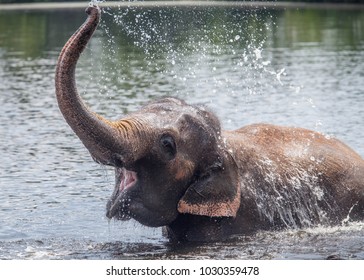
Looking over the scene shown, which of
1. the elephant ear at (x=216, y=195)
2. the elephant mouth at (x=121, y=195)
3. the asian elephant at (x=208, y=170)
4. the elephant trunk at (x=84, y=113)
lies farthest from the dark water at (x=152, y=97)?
the elephant trunk at (x=84, y=113)

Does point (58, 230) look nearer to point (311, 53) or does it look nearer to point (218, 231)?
point (218, 231)

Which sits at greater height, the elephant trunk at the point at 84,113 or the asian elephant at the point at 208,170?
the elephant trunk at the point at 84,113

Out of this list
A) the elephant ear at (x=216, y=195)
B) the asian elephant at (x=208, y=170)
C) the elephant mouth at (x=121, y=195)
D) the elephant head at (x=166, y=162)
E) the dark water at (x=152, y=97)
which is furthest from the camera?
the dark water at (x=152, y=97)

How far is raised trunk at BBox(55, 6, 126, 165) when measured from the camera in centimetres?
1400

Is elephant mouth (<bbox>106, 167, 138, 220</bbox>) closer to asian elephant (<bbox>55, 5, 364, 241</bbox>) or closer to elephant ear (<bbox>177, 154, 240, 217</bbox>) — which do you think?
asian elephant (<bbox>55, 5, 364, 241</bbox>)

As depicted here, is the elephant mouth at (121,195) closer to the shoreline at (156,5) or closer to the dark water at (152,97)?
the dark water at (152,97)

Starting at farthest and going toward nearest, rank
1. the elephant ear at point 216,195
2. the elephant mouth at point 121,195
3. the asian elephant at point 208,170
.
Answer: the elephant ear at point 216,195, the elephant mouth at point 121,195, the asian elephant at point 208,170

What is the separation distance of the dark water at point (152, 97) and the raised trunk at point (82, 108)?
6.75 ft

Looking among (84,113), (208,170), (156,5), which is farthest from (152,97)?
(156,5)

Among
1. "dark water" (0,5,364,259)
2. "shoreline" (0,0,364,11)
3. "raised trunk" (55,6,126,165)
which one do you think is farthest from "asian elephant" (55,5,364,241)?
"shoreline" (0,0,364,11)

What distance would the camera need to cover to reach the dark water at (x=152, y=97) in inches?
662

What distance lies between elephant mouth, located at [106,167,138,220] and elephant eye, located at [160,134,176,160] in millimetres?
483

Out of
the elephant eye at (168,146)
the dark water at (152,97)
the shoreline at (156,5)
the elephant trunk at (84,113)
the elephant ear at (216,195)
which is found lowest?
the shoreline at (156,5)

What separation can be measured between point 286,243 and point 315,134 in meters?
2.05
